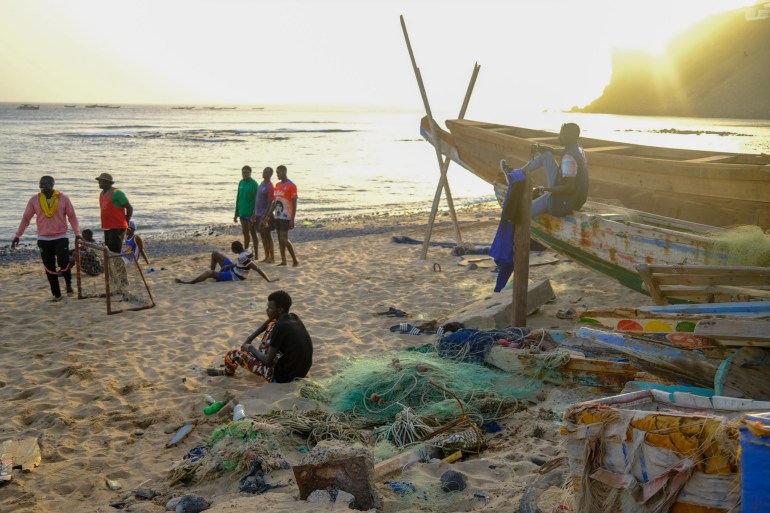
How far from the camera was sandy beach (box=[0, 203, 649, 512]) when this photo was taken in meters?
4.39

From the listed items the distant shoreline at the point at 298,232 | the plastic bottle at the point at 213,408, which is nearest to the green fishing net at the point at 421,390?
the plastic bottle at the point at 213,408

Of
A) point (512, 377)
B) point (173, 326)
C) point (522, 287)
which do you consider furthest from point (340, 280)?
point (512, 377)

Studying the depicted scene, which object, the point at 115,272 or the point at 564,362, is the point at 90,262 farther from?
the point at 564,362

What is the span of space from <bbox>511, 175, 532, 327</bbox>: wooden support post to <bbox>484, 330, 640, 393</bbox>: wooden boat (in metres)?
0.94

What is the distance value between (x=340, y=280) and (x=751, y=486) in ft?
29.7

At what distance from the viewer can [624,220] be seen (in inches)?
308

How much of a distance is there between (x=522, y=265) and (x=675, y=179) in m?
3.04

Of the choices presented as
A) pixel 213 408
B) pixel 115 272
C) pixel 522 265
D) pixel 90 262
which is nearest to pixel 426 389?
pixel 213 408

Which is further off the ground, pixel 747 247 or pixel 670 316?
pixel 747 247

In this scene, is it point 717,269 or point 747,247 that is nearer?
point 717,269

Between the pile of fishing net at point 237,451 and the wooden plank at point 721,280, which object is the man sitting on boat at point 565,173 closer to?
the wooden plank at point 721,280

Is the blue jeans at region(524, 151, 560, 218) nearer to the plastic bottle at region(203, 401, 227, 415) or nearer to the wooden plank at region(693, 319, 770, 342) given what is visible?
the wooden plank at region(693, 319, 770, 342)

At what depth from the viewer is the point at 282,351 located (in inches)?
248

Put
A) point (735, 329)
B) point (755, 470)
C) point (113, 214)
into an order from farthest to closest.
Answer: point (113, 214) < point (735, 329) < point (755, 470)
